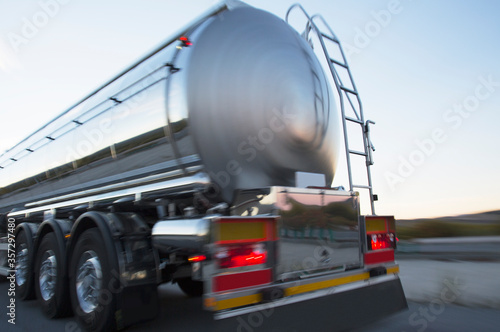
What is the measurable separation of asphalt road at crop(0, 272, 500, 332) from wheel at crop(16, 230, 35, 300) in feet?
0.71

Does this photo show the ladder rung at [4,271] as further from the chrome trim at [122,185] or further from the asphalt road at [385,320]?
the chrome trim at [122,185]

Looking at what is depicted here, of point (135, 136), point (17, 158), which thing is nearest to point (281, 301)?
point (135, 136)

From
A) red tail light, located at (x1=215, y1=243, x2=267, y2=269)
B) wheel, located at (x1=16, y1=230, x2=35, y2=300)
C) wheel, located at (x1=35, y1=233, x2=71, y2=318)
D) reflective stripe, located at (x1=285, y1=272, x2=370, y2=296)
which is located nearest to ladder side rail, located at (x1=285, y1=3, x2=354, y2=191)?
reflective stripe, located at (x1=285, y1=272, x2=370, y2=296)

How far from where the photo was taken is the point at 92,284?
3486mm

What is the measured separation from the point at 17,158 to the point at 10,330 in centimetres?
370

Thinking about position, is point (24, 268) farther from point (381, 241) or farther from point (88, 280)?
point (381, 241)

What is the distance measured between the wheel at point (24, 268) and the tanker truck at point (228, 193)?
944 millimetres

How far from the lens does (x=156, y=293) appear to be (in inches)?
128

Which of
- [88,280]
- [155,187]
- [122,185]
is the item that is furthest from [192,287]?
[155,187]

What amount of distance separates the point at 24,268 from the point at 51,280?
1.27m

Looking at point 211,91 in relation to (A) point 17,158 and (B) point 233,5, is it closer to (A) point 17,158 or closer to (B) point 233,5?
(B) point 233,5

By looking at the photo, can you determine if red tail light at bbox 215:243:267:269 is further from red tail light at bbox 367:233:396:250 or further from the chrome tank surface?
red tail light at bbox 367:233:396:250

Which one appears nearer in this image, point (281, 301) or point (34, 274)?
point (281, 301)

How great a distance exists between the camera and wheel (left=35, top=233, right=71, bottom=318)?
13.2 ft
